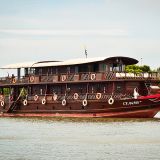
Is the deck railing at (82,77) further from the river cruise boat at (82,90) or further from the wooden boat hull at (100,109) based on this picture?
the wooden boat hull at (100,109)

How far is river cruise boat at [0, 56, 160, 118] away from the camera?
133 feet

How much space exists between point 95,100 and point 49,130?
33.8ft

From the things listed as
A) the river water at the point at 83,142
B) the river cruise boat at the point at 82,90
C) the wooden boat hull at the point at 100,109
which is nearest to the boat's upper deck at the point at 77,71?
the river cruise boat at the point at 82,90

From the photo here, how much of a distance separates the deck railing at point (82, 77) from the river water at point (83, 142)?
6.94 m

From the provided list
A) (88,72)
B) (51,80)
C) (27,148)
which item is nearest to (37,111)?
(51,80)

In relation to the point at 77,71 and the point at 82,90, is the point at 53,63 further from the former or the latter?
the point at 82,90

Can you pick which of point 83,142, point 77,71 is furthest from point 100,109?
point 83,142

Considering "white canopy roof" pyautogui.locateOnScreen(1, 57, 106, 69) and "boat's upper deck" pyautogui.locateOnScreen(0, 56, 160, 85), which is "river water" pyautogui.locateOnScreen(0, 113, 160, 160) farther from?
"white canopy roof" pyautogui.locateOnScreen(1, 57, 106, 69)

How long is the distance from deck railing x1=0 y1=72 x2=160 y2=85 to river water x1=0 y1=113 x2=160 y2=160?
6939 mm

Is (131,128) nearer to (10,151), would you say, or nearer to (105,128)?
(105,128)

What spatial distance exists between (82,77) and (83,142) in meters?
18.4

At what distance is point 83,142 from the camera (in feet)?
83.7

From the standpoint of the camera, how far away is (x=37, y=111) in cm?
4631

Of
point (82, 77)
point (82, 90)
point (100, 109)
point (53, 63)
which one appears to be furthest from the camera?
point (53, 63)
